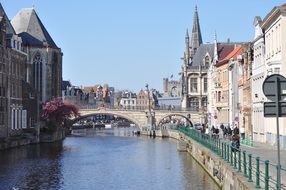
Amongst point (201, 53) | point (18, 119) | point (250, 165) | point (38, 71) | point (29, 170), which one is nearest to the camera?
point (250, 165)

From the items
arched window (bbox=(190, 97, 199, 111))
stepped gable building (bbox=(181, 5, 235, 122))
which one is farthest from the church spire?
arched window (bbox=(190, 97, 199, 111))

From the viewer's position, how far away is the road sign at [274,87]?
1359 cm

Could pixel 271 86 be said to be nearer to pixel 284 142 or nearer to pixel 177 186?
pixel 177 186

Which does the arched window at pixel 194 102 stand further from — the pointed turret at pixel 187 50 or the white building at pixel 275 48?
the white building at pixel 275 48

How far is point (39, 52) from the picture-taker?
350 ft

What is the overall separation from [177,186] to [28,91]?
169 feet

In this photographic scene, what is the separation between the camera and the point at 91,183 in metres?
36.2

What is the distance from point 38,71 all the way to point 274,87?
9638 cm

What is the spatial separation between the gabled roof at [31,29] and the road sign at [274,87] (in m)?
95.5

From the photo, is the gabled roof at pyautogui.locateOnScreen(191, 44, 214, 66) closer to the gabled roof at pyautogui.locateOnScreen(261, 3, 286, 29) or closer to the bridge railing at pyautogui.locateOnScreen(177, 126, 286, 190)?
the gabled roof at pyautogui.locateOnScreen(261, 3, 286, 29)

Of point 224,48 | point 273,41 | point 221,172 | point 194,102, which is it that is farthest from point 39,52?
point 221,172

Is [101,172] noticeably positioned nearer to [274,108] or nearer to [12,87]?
[274,108]

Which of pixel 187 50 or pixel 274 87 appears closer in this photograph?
pixel 274 87

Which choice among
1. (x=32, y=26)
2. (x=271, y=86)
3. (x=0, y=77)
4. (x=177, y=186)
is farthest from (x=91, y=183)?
(x=32, y=26)
